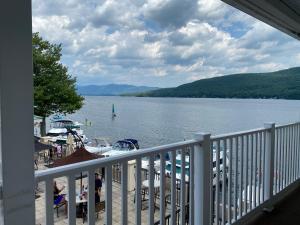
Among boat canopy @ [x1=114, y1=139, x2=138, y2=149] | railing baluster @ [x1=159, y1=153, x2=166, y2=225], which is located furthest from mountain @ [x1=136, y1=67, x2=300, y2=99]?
railing baluster @ [x1=159, y1=153, x2=166, y2=225]

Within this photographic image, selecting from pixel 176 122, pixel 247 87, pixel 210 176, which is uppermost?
pixel 247 87

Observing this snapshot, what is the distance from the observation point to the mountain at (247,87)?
26922 millimetres

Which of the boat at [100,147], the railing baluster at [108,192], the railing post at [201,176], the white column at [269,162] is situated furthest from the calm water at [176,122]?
the railing baluster at [108,192]

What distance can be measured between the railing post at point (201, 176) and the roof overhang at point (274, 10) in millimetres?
1318

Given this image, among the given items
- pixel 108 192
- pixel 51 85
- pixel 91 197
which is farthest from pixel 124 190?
pixel 51 85

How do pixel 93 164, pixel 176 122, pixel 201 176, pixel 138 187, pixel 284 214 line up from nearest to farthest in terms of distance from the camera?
pixel 93 164 → pixel 138 187 → pixel 201 176 → pixel 284 214 → pixel 176 122

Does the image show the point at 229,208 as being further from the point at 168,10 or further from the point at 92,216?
the point at 168,10

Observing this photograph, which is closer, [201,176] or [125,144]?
[201,176]

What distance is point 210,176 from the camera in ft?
7.72

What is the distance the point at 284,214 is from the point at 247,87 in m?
34.4

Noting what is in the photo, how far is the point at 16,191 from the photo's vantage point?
1.09 m

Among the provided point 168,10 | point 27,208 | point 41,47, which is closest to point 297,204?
point 27,208

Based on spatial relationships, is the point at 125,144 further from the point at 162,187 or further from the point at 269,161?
the point at 162,187

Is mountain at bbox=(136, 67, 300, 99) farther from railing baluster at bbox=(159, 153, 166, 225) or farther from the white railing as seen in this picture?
railing baluster at bbox=(159, 153, 166, 225)
